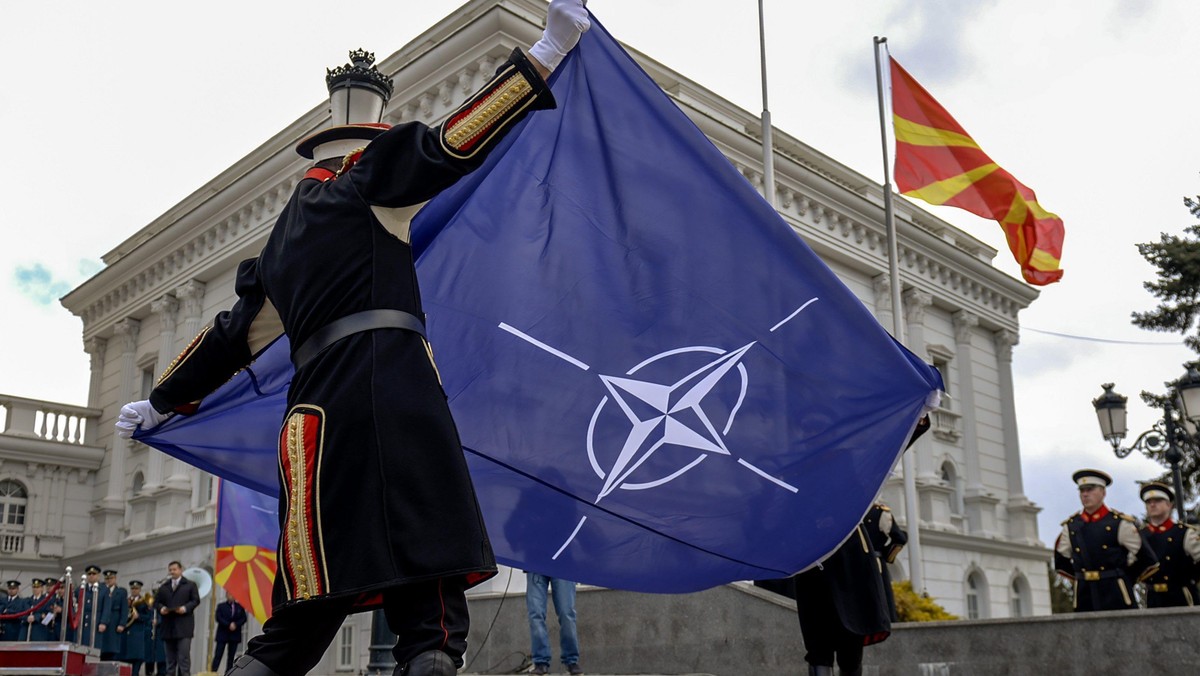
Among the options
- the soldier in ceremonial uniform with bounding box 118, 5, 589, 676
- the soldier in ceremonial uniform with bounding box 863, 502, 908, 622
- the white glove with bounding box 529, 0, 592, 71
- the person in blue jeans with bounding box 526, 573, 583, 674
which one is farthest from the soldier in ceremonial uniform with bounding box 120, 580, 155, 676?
the white glove with bounding box 529, 0, 592, 71

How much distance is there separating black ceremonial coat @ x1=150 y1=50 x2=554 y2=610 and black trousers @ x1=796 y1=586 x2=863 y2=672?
4016 mm

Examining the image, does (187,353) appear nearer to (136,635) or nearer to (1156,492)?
(1156,492)

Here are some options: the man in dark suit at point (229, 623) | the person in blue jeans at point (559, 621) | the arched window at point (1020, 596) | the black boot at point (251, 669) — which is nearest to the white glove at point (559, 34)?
the black boot at point (251, 669)

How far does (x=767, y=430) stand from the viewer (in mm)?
4969

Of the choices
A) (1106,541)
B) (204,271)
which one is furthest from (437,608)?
(204,271)

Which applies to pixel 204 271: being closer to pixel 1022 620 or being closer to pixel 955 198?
pixel 955 198

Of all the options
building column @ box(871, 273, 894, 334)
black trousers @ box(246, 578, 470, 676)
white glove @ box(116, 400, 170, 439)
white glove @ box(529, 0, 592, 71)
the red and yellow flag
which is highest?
building column @ box(871, 273, 894, 334)

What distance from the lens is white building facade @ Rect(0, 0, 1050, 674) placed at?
27.6 meters

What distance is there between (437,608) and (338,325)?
0.86 meters

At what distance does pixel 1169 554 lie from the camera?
447 inches

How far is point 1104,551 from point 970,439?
23.2 m

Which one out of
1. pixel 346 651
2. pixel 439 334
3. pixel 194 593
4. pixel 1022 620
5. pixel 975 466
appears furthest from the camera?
pixel 975 466

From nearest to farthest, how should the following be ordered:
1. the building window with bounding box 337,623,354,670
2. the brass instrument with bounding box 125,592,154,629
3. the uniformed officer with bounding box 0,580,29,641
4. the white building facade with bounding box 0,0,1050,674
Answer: the brass instrument with bounding box 125,592,154,629 < the uniformed officer with bounding box 0,580,29,641 < the building window with bounding box 337,623,354,670 < the white building facade with bounding box 0,0,1050,674

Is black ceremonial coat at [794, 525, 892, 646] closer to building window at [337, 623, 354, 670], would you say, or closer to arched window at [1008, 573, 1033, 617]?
building window at [337, 623, 354, 670]
